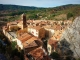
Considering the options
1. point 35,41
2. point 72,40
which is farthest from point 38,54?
point 72,40

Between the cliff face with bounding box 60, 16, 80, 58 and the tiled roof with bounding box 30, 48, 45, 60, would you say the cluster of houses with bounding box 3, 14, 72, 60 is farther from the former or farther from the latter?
the cliff face with bounding box 60, 16, 80, 58

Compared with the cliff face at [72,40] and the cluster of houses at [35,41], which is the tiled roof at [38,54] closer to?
the cluster of houses at [35,41]

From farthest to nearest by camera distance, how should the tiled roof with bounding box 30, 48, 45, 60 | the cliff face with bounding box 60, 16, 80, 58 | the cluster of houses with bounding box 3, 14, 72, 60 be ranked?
the cliff face with bounding box 60, 16, 80, 58, the cluster of houses with bounding box 3, 14, 72, 60, the tiled roof with bounding box 30, 48, 45, 60

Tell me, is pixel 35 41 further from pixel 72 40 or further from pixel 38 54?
pixel 38 54

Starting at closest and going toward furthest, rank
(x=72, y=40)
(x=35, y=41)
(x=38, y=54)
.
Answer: (x=38, y=54)
(x=72, y=40)
(x=35, y=41)

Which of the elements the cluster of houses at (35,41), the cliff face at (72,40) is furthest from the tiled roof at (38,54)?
the cliff face at (72,40)

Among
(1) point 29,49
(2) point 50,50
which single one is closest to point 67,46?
(2) point 50,50

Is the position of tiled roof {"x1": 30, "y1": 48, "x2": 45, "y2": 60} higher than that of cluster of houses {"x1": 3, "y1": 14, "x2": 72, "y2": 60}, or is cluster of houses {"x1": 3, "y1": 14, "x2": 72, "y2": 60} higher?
tiled roof {"x1": 30, "y1": 48, "x2": 45, "y2": 60}

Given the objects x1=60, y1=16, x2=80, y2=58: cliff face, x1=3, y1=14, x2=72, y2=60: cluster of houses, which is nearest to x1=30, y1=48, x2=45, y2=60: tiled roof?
x1=3, y1=14, x2=72, y2=60: cluster of houses
